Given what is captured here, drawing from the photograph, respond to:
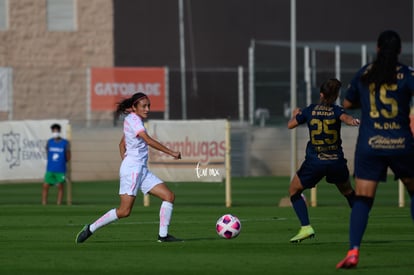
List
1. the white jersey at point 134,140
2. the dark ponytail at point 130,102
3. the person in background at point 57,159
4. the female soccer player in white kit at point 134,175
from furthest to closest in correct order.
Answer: the person in background at point 57,159, the dark ponytail at point 130,102, the white jersey at point 134,140, the female soccer player in white kit at point 134,175

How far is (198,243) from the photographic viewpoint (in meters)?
15.5

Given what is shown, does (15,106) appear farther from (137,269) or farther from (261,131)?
(137,269)

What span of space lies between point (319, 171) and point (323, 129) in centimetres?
53

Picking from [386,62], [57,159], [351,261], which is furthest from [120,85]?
[351,261]

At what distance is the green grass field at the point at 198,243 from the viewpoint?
12539mm

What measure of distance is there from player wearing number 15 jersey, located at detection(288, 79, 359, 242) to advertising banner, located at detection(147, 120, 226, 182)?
405 inches

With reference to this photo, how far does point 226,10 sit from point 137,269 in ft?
126

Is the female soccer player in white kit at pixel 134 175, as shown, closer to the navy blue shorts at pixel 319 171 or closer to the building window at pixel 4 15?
the navy blue shorts at pixel 319 171

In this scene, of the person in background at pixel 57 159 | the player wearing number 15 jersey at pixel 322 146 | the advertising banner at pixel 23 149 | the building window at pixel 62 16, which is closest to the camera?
the player wearing number 15 jersey at pixel 322 146

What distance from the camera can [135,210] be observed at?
24328 millimetres

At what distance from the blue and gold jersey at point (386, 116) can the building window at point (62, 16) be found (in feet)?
121

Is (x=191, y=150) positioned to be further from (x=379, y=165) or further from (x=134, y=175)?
(x=379, y=165)

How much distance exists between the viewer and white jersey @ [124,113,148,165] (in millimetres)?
15578

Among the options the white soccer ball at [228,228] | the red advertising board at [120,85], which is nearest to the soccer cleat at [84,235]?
the white soccer ball at [228,228]
